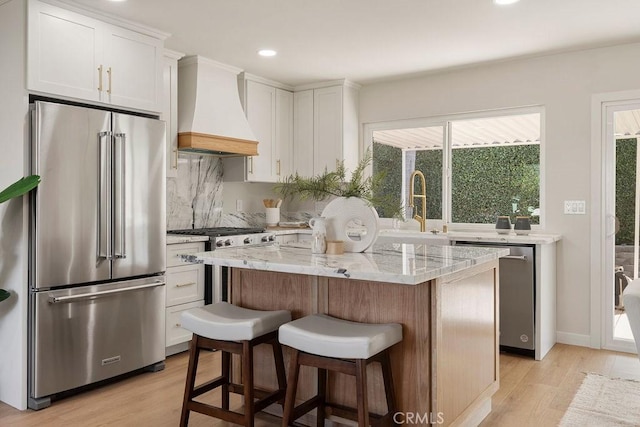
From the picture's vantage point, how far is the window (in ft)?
15.2

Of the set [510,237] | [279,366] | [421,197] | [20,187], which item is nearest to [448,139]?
[421,197]

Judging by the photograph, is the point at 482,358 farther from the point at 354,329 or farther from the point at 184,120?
the point at 184,120

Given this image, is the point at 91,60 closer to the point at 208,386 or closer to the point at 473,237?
the point at 208,386

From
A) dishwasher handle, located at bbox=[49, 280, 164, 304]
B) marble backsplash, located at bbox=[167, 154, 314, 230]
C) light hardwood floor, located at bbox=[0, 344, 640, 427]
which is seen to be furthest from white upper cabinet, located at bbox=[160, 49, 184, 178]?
light hardwood floor, located at bbox=[0, 344, 640, 427]

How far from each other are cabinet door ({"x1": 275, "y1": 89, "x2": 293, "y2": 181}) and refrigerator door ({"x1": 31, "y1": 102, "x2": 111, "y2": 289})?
233 centimetres

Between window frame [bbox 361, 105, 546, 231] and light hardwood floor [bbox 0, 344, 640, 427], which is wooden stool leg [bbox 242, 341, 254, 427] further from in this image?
window frame [bbox 361, 105, 546, 231]

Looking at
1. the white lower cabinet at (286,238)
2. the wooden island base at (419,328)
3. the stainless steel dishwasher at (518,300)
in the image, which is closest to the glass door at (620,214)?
the stainless steel dishwasher at (518,300)

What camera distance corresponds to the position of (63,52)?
124 inches

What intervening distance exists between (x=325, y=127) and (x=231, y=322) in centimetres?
332

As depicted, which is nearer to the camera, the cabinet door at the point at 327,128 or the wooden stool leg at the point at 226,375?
the wooden stool leg at the point at 226,375

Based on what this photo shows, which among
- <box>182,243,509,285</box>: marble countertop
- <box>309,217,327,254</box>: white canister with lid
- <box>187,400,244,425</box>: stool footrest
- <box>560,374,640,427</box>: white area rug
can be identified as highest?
<box>309,217,327,254</box>: white canister with lid

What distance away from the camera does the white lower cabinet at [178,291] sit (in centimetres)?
391

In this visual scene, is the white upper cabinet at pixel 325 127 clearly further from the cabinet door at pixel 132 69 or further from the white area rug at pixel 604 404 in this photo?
the white area rug at pixel 604 404

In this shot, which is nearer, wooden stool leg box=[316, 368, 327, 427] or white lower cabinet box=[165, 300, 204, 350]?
wooden stool leg box=[316, 368, 327, 427]
